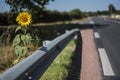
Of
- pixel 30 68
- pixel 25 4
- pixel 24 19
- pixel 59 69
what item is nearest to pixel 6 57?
pixel 59 69

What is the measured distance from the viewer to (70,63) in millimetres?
8656

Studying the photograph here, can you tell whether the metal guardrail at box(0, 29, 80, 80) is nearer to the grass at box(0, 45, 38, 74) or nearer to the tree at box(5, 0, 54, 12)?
the grass at box(0, 45, 38, 74)

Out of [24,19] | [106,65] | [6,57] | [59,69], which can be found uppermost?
[24,19]

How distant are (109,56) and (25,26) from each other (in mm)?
5148

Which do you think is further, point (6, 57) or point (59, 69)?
point (6, 57)

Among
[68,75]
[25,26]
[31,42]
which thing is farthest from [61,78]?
[25,26]

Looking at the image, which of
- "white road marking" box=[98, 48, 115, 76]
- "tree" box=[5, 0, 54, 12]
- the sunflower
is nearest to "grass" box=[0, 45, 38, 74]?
the sunflower

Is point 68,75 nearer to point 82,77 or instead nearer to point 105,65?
point 82,77

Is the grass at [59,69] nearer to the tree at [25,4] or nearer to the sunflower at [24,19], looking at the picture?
the sunflower at [24,19]

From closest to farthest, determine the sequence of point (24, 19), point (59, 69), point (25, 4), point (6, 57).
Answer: point (24, 19)
point (59, 69)
point (6, 57)
point (25, 4)

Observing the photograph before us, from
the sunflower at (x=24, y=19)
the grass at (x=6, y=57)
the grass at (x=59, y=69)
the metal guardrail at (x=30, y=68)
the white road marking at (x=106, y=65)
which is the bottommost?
the white road marking at (x=106, y=65)

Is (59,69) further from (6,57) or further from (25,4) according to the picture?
(25,4)

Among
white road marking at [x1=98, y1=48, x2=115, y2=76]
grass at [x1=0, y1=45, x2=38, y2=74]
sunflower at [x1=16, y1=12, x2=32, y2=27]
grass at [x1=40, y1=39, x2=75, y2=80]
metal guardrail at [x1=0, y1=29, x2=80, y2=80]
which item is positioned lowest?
white road marking at [x1=98, y1=48, x2=115, y2=76]

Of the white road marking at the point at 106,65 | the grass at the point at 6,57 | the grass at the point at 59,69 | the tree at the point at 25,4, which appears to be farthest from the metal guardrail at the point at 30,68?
the tree at the point at 25,4
